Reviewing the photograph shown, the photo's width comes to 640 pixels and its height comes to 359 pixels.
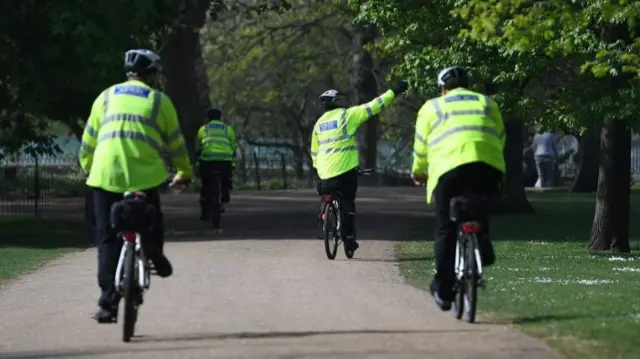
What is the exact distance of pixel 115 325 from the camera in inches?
474

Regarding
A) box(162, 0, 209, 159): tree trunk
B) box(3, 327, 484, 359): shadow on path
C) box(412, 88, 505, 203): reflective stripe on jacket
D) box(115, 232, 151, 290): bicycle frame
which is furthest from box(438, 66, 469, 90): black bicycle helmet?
box(162, 0, 209, 159): tree trunk

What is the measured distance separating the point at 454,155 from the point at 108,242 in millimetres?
2516

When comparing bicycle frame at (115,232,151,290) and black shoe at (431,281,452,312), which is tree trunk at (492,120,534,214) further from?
bicycle frame at (115,232,151,290)

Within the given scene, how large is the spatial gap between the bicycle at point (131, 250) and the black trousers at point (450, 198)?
2193 millimetres

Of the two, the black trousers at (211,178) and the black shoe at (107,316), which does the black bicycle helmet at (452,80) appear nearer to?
the black shoe at (107,316)

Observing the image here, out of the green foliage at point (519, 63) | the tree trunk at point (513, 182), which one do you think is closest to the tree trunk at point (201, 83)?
the tree trunk at point (513, 182)

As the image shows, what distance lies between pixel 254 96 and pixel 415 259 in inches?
1673

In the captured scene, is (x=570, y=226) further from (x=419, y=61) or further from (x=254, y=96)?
(x=254, y=96)

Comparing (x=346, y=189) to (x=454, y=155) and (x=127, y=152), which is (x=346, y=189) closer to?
(x=454, y=155)

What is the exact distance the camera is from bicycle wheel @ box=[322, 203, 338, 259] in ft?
61.1

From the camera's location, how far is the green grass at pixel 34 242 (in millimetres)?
19297

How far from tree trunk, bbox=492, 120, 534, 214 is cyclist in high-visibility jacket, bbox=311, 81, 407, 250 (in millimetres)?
14194

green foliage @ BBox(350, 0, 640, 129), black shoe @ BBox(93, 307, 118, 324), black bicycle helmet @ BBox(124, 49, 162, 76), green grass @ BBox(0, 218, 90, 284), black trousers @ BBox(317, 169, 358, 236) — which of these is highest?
green foliage @ BBox(350, 0, 640, 129)

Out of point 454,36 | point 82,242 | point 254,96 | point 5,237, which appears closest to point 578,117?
point 454,36
